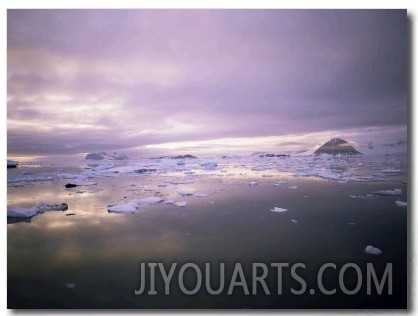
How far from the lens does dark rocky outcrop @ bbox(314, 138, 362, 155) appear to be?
2.97 metres

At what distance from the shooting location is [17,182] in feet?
8.39

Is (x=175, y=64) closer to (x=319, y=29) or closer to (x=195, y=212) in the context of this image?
(x=319, y=29)

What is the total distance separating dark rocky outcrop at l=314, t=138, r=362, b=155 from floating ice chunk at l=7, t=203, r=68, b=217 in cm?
300

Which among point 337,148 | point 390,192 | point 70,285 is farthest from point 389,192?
point 70,285

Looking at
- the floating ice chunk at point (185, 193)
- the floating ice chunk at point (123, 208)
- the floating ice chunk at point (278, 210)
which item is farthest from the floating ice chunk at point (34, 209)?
the floating ice chunk at point (278, 210)

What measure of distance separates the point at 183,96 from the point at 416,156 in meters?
2.44

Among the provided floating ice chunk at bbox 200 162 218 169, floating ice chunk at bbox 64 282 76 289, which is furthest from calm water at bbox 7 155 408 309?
floating ice chunk at bbox 200 162 218 169

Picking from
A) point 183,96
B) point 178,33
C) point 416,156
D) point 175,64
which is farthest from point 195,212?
point 416,156

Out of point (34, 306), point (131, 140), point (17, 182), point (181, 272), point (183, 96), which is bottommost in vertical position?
point (34, 306)

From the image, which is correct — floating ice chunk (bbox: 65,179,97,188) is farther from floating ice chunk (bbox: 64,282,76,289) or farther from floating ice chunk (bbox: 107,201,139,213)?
floating ice chunk (bbox: 64,282,76,289)

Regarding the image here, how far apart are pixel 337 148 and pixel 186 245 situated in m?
1.94

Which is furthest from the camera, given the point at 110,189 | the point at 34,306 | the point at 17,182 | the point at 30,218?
the point at 110,189

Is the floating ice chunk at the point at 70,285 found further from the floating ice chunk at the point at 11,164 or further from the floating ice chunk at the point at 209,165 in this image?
the floating ice chunk at the point at 209,165

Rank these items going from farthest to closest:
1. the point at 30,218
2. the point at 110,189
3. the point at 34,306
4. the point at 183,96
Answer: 1. the point at 110,189
2. the point at 183,96
3. the point at 30,218
4. the point at 34,306
